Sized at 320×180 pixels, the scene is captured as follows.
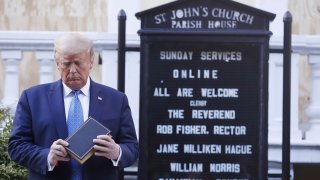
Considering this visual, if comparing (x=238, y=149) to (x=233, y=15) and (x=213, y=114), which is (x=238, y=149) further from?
(x=233, y=15)

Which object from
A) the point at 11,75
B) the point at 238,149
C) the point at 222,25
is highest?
the point at 222,25

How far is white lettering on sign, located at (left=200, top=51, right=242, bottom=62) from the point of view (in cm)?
582

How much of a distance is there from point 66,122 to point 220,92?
143 cm

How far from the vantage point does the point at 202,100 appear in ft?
19.1

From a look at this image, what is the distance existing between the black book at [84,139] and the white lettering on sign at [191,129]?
4.25ft

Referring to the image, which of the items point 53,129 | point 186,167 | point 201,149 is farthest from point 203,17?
point 53,129

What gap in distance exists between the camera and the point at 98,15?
9.12m

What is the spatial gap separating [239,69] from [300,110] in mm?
2852

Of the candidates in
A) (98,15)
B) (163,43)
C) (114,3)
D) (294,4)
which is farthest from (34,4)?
(163,43)

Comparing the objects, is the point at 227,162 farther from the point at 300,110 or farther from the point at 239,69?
the point at 300,110

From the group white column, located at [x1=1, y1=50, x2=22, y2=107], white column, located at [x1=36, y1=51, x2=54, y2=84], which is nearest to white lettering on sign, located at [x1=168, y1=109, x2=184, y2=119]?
white column, located at [x1=36, y1=51, x2=54, y2=84]

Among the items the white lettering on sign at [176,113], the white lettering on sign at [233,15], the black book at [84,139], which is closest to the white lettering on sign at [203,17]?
the white lettering on sign at [233,15]

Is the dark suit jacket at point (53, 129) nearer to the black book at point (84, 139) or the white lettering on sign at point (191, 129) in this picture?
the black book at point (84, 139)

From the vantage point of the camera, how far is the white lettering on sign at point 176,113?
19.0 ft
